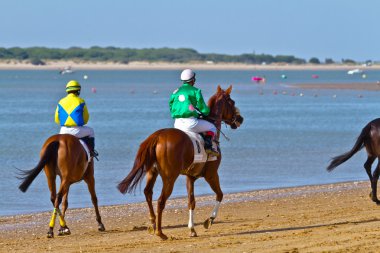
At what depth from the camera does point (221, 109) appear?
1446 cm

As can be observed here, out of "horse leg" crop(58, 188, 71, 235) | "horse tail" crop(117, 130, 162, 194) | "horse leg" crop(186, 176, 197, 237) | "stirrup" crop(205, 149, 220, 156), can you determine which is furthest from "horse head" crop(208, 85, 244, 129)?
"horse leg" crop(58, 188, 71, 235)

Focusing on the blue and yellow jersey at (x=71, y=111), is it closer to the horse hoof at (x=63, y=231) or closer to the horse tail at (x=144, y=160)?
the horse hoof at (x=63, y=231)

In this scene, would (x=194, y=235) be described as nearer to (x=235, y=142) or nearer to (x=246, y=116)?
(x=235, y=142)

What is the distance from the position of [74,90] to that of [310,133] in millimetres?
25055

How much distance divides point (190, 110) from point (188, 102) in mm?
113

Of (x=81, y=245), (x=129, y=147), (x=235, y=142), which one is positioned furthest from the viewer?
(x=235, y=142)

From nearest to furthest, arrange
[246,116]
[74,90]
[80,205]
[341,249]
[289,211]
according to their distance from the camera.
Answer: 1. [341,249]
2. [74,90]
3. [289,211]
4. [80,205]
5. [246,116]

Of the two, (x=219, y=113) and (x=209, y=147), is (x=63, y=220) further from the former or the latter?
(x=219, y=113)

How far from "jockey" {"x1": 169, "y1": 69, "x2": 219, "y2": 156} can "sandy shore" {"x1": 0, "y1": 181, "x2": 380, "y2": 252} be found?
4.72 ft

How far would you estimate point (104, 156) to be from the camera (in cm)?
2912

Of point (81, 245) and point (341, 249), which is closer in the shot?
point (341, 249)

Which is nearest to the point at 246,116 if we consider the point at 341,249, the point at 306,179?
the point at 306,179

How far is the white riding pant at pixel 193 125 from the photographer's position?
45.2ft

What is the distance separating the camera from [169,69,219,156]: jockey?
13.7 metres
